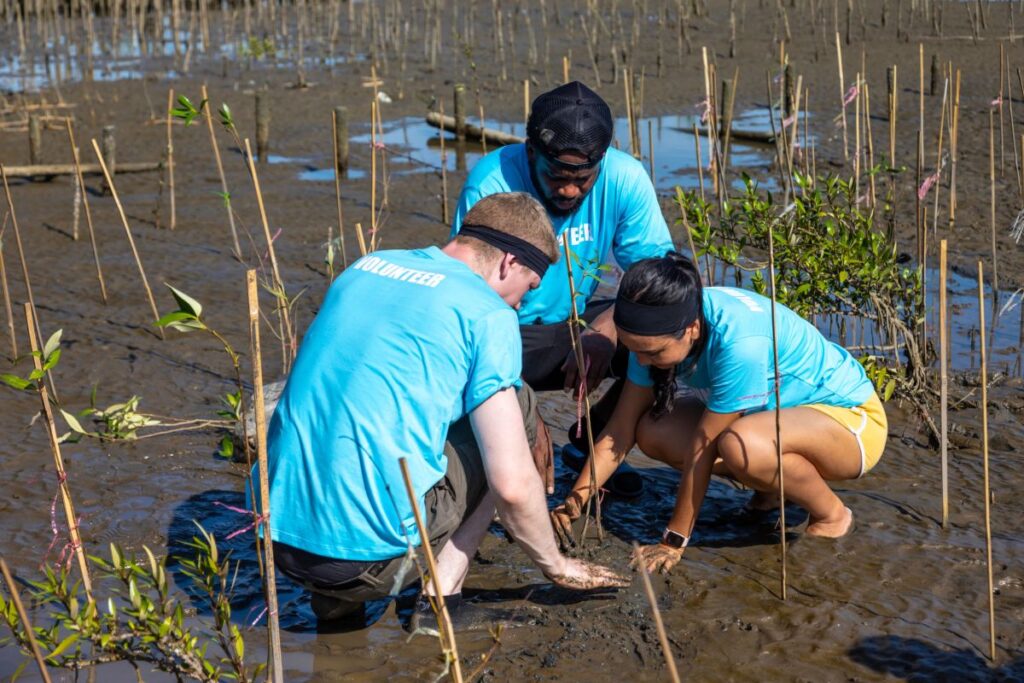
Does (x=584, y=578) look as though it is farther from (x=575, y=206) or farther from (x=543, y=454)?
(x=575, y=206)

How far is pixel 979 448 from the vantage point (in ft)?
16.8

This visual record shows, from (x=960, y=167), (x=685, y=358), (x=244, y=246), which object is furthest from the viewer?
(x=960, y=167)

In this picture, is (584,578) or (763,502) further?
(763,502)

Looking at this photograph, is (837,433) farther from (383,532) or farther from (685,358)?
(383,532)

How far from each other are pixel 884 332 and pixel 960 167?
4.94 m

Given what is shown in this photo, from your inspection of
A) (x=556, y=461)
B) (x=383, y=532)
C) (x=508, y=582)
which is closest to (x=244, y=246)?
(x=556, y=461)

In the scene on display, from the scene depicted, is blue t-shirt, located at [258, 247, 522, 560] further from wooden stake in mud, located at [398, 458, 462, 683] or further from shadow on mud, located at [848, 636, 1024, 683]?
shadow on mud, located at [848, 636, 1024, 683]

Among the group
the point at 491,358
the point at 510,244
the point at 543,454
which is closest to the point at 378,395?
the point at 491,358

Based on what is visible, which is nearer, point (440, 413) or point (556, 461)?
point (440, 413)

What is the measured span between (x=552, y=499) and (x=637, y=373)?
81cm

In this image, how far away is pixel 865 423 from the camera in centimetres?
405

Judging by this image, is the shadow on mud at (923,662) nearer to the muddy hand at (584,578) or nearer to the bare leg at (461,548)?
the muddy hand at (584,578)

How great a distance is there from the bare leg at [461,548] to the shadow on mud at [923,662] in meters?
1.24

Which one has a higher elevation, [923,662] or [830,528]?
[830,528]
